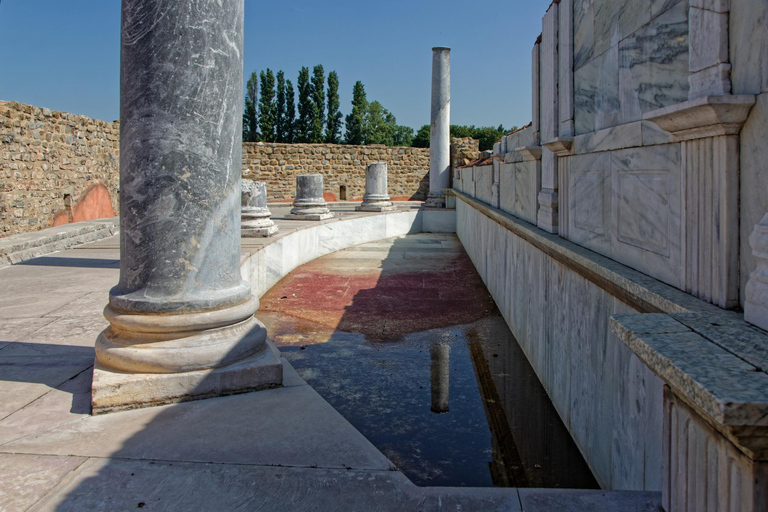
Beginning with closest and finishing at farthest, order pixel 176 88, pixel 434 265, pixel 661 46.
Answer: pixel 661 46, pixel 176 88, pixel 434 265

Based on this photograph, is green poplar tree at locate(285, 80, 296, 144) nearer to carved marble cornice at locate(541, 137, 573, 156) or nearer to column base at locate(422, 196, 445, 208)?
column base at locate(422, 196, 445, 208)

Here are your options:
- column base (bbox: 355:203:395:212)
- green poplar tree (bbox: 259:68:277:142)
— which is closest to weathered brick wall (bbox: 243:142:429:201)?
column base (bbox: 355:203:395:212)

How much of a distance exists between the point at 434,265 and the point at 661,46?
7785 millimetres

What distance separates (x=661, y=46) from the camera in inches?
107

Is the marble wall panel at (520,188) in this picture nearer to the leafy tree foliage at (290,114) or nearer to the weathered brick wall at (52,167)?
the weathered brick wall at (52,167)

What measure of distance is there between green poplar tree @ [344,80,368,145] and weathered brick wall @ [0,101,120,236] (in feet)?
129

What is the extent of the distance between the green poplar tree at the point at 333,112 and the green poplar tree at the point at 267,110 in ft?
14.7

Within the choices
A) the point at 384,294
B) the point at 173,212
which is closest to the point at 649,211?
the point at 173,212

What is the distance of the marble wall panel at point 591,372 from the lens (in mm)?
2420

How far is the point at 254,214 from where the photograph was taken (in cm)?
897

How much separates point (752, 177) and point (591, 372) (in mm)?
1505

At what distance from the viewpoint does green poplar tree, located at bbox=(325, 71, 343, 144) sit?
50000 millimetres

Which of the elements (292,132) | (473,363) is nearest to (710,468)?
(473,363)

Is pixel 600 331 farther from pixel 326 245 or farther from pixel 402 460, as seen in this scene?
pixel 326 245
